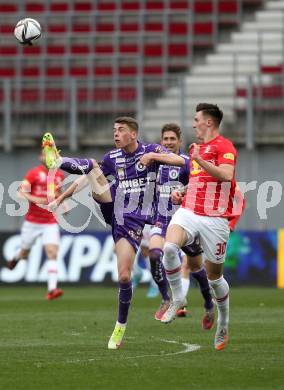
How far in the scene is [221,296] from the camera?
36.4 feet

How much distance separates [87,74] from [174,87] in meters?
2.77

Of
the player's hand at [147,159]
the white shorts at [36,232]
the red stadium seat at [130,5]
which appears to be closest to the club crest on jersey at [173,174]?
the player's hand at [147,159]

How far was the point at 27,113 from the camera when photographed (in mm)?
26828

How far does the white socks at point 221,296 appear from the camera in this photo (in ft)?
36.3

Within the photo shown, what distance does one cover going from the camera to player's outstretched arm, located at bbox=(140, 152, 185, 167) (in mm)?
11398

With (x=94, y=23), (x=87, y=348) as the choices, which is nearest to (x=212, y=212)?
(x=87, y=348)

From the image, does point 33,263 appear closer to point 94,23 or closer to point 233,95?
point 233,95

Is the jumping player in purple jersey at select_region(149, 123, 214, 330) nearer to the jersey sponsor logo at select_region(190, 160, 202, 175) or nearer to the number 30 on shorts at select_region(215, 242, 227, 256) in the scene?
the jersey sponsor logo at select_region(190, 160, 202, 175)

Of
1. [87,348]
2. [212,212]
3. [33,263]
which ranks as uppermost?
[212,212]

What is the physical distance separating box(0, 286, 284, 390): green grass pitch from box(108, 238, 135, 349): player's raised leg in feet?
0.49

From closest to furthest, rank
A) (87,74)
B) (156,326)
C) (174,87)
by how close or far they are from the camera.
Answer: (156,326)
(174,87)
(87,74)

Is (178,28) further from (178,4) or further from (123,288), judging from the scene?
(123,288)

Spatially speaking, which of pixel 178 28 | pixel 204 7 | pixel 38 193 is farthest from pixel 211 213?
pixel 204 7

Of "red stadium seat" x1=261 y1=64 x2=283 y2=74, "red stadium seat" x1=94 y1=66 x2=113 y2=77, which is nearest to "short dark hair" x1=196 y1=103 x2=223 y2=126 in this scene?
"red stadium seat" x1=261 y1=64 x2=283 y2=74
